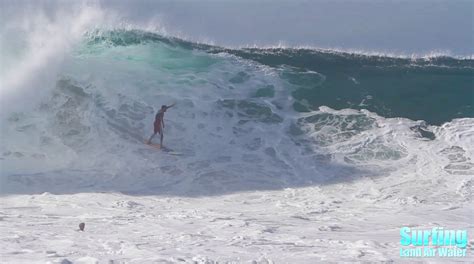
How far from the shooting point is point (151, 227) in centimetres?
769

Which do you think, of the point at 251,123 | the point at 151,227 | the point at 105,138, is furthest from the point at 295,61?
the point at 151,227

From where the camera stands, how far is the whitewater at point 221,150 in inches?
281

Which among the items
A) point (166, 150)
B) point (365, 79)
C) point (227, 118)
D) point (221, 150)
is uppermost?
point (365, 79)

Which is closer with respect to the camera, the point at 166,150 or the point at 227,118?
the point at 166,150

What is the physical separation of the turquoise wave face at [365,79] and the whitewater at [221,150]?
59 mm

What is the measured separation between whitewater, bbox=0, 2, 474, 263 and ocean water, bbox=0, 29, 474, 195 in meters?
0.05

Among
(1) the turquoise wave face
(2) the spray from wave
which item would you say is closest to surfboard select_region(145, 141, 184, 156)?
(2) the spray from wave

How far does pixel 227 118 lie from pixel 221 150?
1463 mm

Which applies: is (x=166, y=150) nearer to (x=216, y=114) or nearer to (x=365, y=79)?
(x=216, y=114)

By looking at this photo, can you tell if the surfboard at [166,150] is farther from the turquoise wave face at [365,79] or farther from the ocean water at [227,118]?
the turquoise wave face at [365,79]

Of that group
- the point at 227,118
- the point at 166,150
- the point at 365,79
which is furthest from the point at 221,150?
the point at 365,79

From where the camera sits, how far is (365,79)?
16.3 metres

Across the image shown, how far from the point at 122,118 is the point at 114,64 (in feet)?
8.29

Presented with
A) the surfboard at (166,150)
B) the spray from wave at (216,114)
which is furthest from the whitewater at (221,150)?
the surfboard at (166,150)
